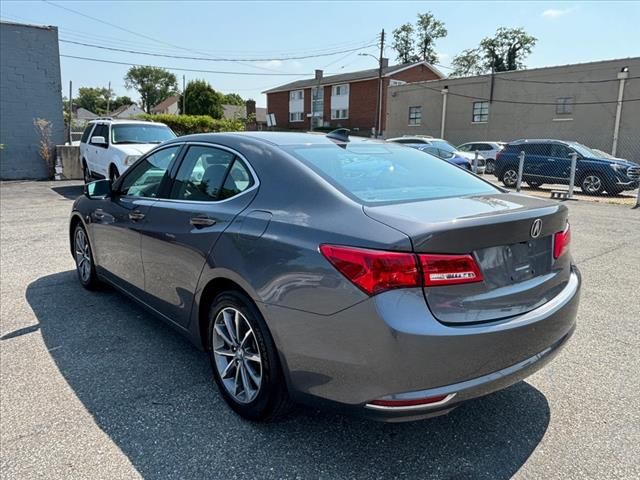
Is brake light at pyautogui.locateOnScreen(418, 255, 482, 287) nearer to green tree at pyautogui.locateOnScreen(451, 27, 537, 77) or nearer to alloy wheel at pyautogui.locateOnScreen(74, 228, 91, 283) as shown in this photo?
alloy wheel at pyautogui.locateOnScreen(74, 228, 91, 283)

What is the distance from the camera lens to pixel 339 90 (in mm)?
44906

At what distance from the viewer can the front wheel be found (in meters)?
16.4

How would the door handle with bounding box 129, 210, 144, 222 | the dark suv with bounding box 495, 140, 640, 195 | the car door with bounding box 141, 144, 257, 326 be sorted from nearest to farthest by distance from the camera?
the car door with bounding box 141, 144, 257, 326
the door handle with bounding box 129, 210, 144, 222
the dark suv with bounding box 495, 140, 640, 195

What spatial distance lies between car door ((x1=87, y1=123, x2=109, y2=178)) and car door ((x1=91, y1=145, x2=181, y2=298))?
7729 mm

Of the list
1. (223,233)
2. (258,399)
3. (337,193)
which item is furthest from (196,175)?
(258,399)

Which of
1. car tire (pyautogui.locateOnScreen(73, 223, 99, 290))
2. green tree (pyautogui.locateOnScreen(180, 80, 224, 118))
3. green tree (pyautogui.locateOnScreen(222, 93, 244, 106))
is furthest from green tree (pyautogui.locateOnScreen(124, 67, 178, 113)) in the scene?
car tire (pyautogui.locateOnScreen(73, 223, 99, 290))

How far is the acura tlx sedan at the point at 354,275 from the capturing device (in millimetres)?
Answer: 2053

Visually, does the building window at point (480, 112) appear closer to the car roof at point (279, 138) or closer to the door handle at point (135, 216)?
the car roof at point (279, 138)

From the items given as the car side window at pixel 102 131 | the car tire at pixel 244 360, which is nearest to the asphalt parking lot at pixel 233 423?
the car tire at pixel 244 360

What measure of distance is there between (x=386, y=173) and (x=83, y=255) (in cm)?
350

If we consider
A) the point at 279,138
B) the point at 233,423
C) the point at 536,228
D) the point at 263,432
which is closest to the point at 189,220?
the point at 279,138

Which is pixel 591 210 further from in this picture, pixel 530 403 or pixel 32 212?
pixel 32 212

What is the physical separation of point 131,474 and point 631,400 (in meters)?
2.87

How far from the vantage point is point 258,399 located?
8.53 feet
